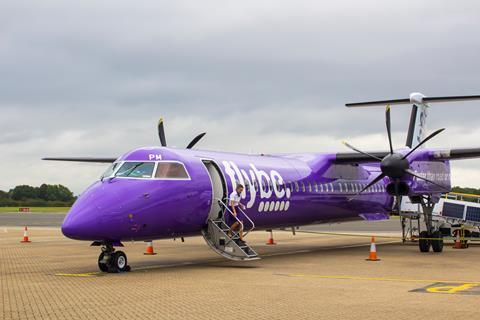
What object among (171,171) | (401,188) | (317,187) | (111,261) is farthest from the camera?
(317,187)

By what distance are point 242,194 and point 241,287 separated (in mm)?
5488

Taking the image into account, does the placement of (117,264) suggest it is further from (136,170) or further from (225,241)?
(225,241)

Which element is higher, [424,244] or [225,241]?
[225,241]

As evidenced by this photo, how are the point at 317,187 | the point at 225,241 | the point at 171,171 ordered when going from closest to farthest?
the point at 171,171, the point at 225,241, the point at 317,187

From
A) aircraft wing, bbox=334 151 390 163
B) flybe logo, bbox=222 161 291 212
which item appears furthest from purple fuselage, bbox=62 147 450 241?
aircraft wing, bbox=334 151 390 163

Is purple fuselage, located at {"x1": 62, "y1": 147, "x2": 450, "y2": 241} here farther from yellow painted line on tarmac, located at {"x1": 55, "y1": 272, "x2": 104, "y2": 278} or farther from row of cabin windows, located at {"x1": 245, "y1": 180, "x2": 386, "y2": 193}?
yellow painted line on tarmac, located at {"x1": 55, "y1": 272, "x2": 104, "y2": 278}

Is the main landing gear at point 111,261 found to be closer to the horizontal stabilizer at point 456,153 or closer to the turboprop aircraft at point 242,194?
the turboprop aircraft at point 242,194

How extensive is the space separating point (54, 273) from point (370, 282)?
22.0 feet

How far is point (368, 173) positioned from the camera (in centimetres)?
2505

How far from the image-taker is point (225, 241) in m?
15.4

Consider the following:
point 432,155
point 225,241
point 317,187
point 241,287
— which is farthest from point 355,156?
point 241,287

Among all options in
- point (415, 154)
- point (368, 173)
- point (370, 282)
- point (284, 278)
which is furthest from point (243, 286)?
point (368, 173)

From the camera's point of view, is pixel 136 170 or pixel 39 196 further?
pixel 39 196

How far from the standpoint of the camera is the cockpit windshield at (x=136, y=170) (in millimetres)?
13914
